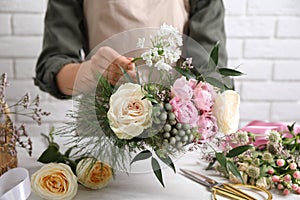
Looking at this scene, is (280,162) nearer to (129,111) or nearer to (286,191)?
(286,191)

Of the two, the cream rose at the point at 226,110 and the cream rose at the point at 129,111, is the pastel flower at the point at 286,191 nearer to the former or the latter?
the cream rose at the point at 226,110

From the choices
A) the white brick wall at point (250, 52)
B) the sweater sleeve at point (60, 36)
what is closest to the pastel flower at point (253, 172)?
the sweater sleeve at point (60, 36)

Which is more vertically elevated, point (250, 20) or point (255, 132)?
point (250, 20)

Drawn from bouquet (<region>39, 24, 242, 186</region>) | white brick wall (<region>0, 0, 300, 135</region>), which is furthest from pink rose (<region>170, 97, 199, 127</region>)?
white brick wall (<region>0, 0, 300, 135</region>)

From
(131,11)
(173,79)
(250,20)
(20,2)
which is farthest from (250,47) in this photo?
(173,79)

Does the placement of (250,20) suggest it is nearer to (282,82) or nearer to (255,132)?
(282,82)

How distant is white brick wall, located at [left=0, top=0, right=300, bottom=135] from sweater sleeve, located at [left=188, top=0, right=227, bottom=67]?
30 centimetres

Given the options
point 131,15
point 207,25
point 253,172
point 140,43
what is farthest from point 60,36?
point 253,172

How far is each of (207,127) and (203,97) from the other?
40mm

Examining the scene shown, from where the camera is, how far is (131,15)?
→ 3.18ft

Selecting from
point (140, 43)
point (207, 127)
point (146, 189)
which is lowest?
point (146, 189)

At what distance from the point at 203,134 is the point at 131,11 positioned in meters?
0.46

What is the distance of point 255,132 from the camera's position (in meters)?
0.85

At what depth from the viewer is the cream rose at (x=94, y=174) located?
679mm
